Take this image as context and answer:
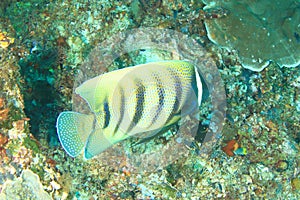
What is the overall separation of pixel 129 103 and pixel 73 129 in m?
0.46

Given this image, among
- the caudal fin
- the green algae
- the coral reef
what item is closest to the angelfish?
the caudal fin

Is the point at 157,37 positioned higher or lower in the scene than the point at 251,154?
higher

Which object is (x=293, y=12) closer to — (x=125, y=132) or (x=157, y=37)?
(x=157, y=37)

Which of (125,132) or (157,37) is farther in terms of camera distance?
(157,37)

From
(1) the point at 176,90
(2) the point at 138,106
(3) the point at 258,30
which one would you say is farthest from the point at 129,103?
(3) the point at 258,30

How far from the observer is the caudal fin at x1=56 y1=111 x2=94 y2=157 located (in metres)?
2.18

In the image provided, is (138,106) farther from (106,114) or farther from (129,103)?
(106,114)

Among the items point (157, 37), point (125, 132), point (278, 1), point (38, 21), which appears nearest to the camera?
point (125, 132)

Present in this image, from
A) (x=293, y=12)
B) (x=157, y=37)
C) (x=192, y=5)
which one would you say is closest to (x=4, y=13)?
(x=157, y=37)

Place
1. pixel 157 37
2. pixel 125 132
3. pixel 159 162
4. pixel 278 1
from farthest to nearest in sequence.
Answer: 1. pixel 278 1
2. pixel 157 37
3. pixel 159 162
4. pixel 125 132

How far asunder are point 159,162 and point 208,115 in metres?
0.70

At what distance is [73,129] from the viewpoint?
7.21ft

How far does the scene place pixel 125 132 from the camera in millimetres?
2119

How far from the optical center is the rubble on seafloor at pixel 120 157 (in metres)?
2.87
